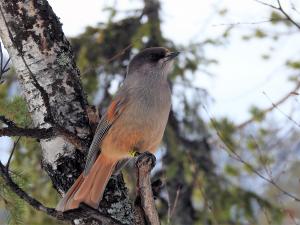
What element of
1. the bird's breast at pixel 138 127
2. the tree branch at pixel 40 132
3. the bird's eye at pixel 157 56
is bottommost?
the bird's breast at pixel 138 127

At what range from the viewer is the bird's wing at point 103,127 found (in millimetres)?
4090

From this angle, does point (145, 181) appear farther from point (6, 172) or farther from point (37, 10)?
point (37, 10)

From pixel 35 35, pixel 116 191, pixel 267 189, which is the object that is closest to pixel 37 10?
pixel 35 35

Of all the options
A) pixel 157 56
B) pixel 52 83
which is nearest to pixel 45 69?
pixel 52 83

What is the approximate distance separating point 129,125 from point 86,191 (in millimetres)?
841

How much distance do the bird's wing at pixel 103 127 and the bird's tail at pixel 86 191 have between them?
0.06 metres

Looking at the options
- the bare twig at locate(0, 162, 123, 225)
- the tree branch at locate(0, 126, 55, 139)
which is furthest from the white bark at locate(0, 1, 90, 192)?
the bare twig at locate(0, 162, 123, 225)

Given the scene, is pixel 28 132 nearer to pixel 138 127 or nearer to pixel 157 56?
pixel 138 127

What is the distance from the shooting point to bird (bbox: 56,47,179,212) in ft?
13.5

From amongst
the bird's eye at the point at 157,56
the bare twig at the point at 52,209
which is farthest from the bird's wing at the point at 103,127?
the bird's eye at the point at 157,56

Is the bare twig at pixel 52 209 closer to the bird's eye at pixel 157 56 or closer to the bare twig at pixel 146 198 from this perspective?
the bare twig at pixel 146 198

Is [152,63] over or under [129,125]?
over

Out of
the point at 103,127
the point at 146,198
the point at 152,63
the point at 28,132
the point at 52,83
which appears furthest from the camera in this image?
the point at 152,63

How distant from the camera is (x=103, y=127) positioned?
14.4 feet
